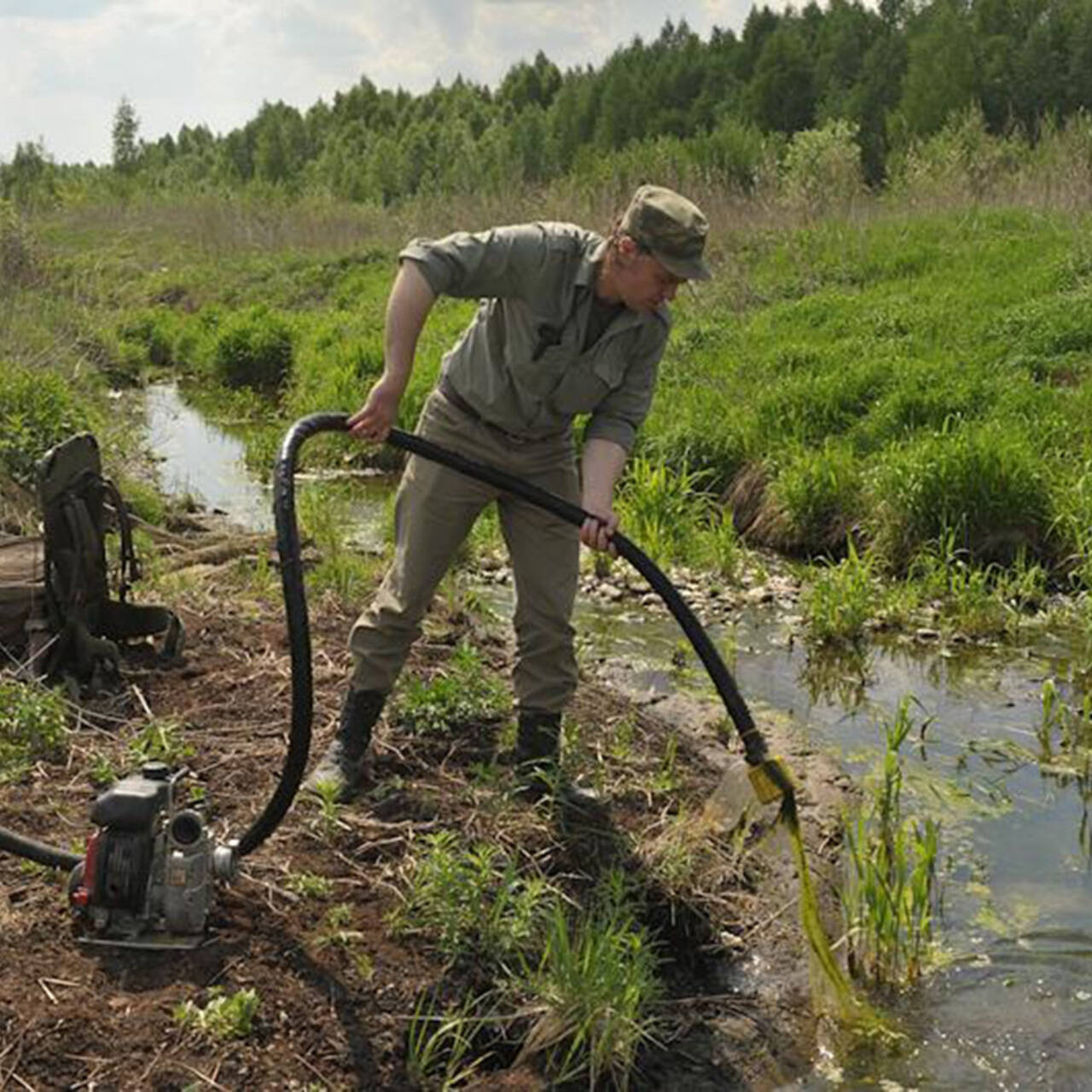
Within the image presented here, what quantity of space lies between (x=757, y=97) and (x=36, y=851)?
47.0m

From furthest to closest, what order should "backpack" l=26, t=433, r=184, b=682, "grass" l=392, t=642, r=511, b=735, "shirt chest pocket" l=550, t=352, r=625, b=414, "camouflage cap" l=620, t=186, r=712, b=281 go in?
"backpack" l=26, t=433, r=184, b=682
"grass" l=392, t=642, r=511, b=735
"shirt chest pocket" l=550, t=352, r=625, b=414
"camouflage cap" l=620, t=186, r=712, b=281

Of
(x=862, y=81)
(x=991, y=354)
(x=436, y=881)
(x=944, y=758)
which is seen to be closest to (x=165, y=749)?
(x=436, y=881)

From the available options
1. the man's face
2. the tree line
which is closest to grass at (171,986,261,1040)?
the man's face

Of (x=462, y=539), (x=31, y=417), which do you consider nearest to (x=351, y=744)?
(x=462, y=539)

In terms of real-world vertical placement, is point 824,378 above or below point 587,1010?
above

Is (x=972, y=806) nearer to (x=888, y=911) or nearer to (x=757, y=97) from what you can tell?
(x=888, y=911)

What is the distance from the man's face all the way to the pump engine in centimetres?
190

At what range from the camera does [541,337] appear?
13.8 feet

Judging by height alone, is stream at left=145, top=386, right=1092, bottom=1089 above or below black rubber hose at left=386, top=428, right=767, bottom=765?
below

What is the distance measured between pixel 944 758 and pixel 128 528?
3.52 metres

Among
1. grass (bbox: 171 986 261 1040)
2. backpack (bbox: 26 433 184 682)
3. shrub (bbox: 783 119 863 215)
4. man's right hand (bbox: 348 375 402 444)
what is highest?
shrub (bbox: 783 119 863 215)

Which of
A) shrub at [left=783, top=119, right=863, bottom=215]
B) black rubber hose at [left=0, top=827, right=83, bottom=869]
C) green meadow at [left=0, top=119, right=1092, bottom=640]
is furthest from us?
shrub at [left=783, top=119, right=863, bottom=215]

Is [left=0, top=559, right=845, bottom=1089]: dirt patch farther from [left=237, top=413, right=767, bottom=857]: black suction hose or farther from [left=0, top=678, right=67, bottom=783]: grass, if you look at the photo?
[left=237, top=413, right=767, bottom=857]: black suction hose

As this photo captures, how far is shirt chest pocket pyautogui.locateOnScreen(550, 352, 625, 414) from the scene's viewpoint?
4.25m
